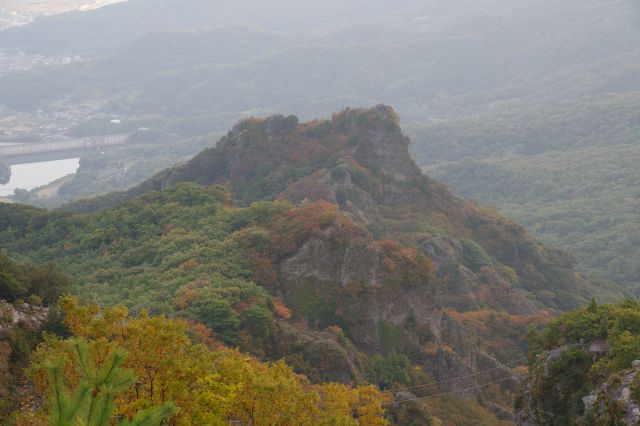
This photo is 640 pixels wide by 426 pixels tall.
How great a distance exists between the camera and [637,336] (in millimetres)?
24000

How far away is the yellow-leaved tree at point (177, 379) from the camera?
51.3 feet

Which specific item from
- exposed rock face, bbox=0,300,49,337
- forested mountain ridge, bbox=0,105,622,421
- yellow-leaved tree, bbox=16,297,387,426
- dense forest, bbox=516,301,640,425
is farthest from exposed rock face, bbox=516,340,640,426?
exposed rock face, bbox=0,300,49,337

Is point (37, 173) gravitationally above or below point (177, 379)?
below

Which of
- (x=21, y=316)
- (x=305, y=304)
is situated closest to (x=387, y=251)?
(x=305, y=304)

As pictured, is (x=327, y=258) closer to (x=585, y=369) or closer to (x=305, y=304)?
(x=305, y=304)

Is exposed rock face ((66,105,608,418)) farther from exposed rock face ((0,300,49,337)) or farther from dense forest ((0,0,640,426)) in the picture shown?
exposed rock face ((0,300,49,337))

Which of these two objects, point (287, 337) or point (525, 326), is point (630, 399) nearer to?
point (287, 337)

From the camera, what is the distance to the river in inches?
6314

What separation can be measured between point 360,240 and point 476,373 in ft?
34.2

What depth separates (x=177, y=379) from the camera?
1670 cm

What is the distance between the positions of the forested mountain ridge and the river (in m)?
99.1

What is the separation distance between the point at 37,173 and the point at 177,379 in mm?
173292

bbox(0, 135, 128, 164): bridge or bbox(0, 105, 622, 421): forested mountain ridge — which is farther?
bbox(0, 135, 128, 164): bridge

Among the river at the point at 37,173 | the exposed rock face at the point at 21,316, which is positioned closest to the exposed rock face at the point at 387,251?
the exposed rock face at the point at 21,316
